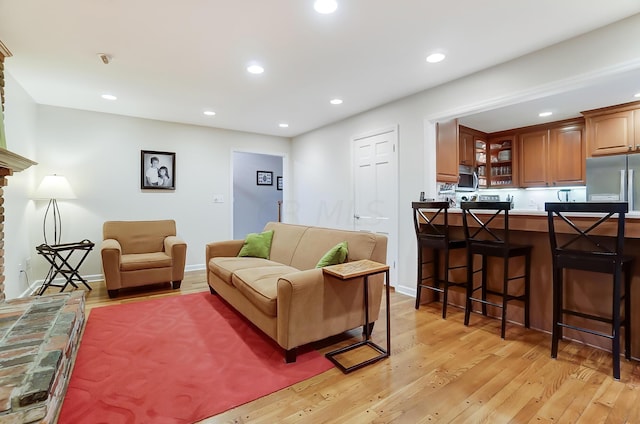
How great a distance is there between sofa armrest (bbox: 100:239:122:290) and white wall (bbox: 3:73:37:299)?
839 millimetres

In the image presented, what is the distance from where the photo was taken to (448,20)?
2.24 meters

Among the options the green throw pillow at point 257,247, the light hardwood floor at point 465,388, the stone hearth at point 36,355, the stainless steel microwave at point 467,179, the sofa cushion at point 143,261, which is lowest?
the light hardwood floor at point 465,388

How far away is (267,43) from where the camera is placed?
2561 millimetres

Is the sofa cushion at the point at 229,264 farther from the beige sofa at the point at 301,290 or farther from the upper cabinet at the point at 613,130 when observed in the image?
the upper cabinet at the point at 613,130

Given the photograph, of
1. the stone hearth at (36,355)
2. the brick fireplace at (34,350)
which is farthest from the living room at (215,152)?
the stone hearth at (36,355)

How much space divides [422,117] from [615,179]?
2.73 m

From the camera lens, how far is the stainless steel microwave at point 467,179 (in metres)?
4.92

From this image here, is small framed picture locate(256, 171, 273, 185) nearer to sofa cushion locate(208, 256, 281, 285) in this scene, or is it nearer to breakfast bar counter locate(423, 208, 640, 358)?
sofa cushion locate(208, 256, 281, 285)

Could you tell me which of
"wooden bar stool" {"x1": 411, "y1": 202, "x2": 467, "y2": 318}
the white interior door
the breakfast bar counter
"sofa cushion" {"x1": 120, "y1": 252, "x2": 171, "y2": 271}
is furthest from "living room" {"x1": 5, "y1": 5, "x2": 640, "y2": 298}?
the breakfast bar counter

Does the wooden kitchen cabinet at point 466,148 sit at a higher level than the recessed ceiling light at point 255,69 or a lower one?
lower

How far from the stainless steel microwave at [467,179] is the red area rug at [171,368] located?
12.6 feet

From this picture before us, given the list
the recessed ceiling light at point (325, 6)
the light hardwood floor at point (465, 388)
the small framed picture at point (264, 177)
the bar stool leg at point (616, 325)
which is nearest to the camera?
the light hardwood floor at point (465, 388)

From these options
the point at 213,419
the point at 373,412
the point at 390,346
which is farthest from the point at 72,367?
the point at 390,346

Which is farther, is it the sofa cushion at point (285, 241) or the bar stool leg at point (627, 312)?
the sofa cushion at point (285, 241)
